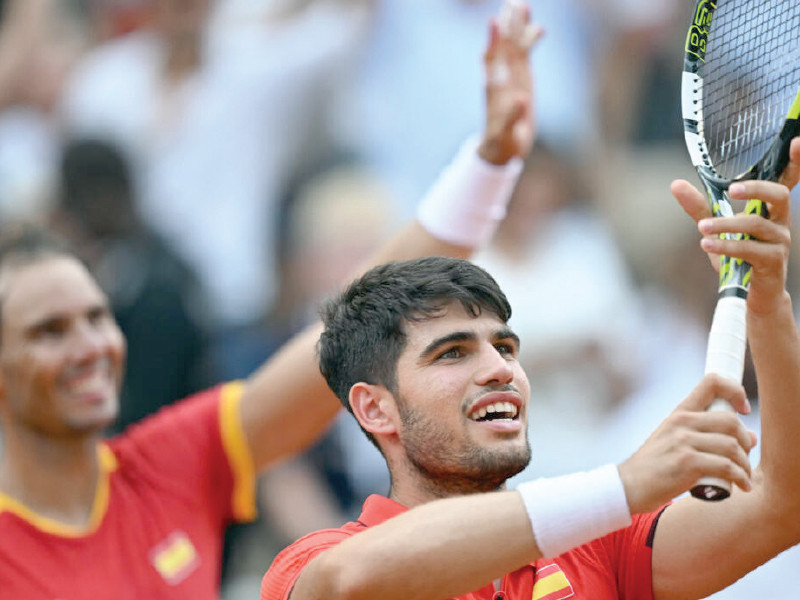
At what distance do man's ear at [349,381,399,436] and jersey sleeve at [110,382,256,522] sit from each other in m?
1.29

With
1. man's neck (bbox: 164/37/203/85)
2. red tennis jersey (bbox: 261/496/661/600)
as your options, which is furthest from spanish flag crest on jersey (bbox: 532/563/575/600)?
man's neck (bbox: 164/37/203/85)

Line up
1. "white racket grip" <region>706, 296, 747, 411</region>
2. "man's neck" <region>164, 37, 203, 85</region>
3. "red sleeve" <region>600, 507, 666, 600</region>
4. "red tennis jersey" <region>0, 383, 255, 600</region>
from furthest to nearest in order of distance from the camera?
"man's neck" <region>164, 37, 203, 85</region> → "red tennis jersey" <region>0, 383, 255, 600</region> → "red sleeve" <region>600, 507, 666, 600</region> → "white racket grip" <region>706, 296, 747, 411</region>

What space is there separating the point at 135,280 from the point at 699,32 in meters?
3.26

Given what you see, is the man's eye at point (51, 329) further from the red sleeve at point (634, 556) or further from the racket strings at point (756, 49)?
the racket strings at point (756, 49)

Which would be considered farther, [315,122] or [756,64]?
[315,122]

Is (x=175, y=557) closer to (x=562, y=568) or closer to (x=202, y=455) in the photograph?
(x=202, y=455)

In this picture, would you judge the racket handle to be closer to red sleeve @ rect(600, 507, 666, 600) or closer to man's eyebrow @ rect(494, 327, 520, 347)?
man's eyebrow @ rect(494, 327, 520, 347)

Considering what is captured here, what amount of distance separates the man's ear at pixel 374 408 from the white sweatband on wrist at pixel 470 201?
3.41 ft

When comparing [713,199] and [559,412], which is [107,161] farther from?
[713,199]

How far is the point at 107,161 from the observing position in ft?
19.1

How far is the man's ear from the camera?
267cm

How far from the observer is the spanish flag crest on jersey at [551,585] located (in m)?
→ 2.60

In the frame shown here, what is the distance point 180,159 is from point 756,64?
4.48m

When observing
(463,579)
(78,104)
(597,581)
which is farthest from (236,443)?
(78,104)
